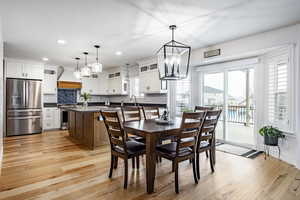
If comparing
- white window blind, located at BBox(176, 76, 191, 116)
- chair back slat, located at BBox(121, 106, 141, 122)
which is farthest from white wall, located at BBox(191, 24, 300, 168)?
chair back slat, located at BBox(121, 106, 141, 122)

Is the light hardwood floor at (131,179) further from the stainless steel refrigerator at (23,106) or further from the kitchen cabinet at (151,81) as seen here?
the kitchen cabinet at (151,81)

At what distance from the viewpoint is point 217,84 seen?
455 cm

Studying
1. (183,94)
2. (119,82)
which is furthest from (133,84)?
(183,94)

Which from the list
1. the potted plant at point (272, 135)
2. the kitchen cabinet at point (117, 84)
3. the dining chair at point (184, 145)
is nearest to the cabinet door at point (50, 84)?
the kitchen cabinet at point (117, 84)

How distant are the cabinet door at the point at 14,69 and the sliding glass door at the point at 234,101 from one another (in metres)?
5.70

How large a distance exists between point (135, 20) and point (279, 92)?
2.95 metres

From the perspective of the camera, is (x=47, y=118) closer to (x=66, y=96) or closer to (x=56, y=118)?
(x=56, y=118)

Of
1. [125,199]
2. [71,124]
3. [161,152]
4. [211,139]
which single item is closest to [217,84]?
[211,139]

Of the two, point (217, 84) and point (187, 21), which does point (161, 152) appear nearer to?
point (187, 21)

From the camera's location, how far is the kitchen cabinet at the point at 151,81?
4.93 meters

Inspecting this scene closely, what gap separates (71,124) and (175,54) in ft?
12.7

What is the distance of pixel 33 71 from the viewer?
5.52 m

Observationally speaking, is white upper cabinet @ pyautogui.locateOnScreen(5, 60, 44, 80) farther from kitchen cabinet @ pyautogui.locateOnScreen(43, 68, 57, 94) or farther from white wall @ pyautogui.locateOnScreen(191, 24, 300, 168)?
white wall @ pyautogui.locateOnScreen(191, 24, 300, 168)

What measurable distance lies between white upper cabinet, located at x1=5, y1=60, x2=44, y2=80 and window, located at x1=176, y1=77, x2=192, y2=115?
455 cm
